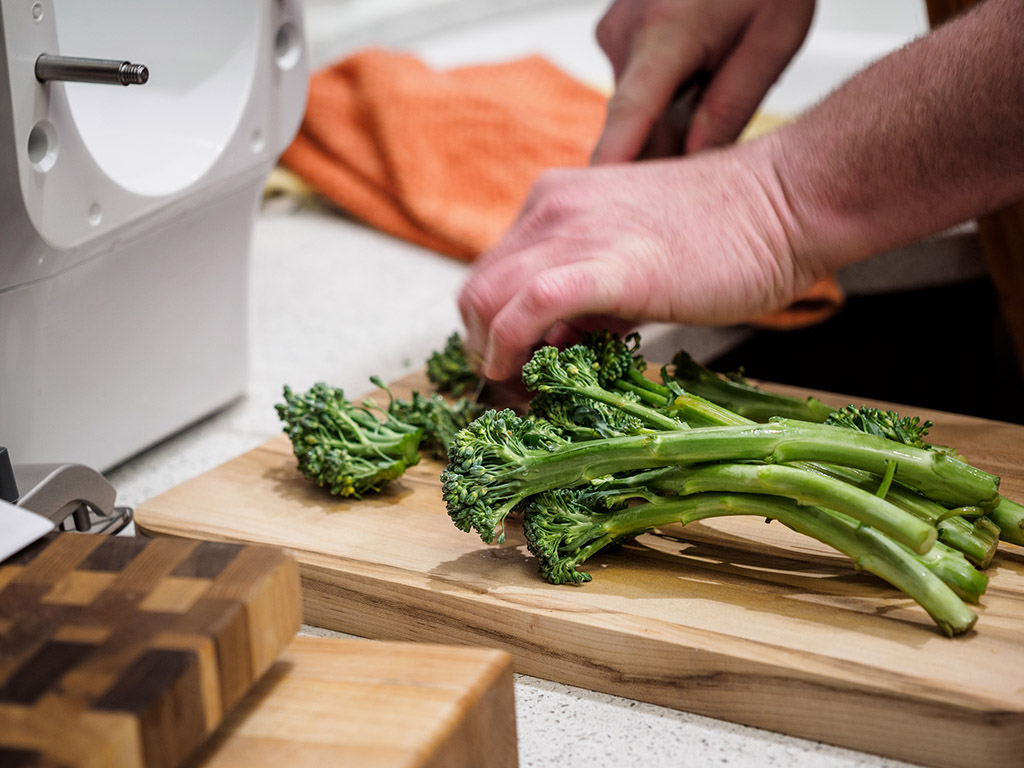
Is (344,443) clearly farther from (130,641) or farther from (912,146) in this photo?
(912,146)

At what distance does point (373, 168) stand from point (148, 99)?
1001mm

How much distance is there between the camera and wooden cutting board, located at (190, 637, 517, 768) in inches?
22.5

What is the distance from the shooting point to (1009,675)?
27.0 inches

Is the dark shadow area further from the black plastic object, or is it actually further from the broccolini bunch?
the black plastic object

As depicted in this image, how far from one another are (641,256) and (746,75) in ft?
1.59

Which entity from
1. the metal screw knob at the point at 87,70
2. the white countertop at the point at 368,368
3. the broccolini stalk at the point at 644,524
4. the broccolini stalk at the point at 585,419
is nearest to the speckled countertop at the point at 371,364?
the white countertop at the point at 368,368

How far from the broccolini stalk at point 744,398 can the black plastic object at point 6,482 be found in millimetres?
640

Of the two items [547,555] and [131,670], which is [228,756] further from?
[547,555]

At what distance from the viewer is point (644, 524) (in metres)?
0.84

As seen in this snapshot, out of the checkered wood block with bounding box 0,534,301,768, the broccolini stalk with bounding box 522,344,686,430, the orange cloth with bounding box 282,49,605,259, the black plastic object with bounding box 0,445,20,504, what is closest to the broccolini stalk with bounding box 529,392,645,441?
the broccolini stalk with bounding box 522,344,686,430

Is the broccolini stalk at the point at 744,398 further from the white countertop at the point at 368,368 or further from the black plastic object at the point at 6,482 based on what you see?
the black plastic object at the point at 6,482

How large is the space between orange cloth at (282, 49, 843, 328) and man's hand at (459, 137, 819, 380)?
72cm

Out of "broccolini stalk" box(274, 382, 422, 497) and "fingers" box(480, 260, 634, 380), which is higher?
"fingers" box(480, 260, 634, 380)

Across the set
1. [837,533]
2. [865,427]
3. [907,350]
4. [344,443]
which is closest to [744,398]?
[865,427]
